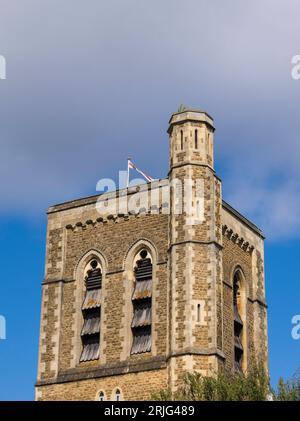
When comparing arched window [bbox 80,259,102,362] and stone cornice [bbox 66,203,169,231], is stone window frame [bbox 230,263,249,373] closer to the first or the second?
stone cornice [bbox 66,203,169,231]

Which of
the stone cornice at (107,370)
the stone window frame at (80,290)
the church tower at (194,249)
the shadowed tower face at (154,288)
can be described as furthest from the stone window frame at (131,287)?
the church tower at (194,249)

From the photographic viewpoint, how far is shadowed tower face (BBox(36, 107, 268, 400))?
41.4 m

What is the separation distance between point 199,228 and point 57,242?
719 cm

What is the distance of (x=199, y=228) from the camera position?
42500 millimetres

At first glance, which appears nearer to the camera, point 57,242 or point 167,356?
point 167,356

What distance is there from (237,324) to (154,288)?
4.09 m

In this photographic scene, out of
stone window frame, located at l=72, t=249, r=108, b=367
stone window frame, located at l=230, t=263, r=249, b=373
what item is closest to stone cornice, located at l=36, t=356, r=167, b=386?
stone window frame, located at l=72, t=249, r=108, b=367

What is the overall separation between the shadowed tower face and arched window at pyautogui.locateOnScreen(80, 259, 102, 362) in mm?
47

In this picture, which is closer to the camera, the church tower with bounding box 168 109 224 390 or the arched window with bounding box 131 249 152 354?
the church tower with bounding box 168 109 224 390

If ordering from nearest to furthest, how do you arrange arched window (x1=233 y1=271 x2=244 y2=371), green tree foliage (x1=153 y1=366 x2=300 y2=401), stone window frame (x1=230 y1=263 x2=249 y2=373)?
green tree foliage (x1=153 y1=366 x2=300 y2=401)
arched window (x1=233 y1=271 x2=244 y2=371)
stone window frame (x1=230 y1=263 x2=249 y2=373)

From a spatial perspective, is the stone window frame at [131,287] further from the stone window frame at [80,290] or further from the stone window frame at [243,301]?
the stone window frame at [243,301]

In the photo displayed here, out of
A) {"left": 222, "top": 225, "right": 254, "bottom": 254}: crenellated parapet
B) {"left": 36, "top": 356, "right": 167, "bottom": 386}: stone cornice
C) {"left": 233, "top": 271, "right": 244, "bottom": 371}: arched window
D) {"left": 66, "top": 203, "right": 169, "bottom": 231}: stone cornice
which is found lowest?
{"left": 36, "top": 356, "right": 167, "bottom": 386}: stone cornice
